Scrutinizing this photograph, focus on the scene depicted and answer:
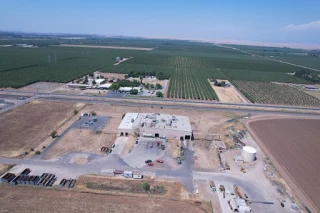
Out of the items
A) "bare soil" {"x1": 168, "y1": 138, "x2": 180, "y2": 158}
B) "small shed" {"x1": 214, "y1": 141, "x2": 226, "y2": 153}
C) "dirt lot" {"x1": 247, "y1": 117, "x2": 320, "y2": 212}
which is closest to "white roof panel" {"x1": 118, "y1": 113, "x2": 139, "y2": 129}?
"bare soil" {"x1": 168, "y1": 138, "x2": 180, "y2": 158}

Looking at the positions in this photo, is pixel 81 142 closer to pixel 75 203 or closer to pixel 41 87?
pixel 75 203

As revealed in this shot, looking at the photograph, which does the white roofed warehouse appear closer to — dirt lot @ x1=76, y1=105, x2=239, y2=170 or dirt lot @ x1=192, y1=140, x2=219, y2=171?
dirt lot @ x1=76, y1=105, x2=239, y2=170

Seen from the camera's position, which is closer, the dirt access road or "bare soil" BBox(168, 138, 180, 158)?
"bare soil" BBox(168, 138, 180, 158)

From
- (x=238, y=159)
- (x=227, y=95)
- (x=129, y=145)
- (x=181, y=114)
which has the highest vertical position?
(x=227, y=95)

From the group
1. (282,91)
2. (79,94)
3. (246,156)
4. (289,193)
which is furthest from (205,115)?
(282,91)

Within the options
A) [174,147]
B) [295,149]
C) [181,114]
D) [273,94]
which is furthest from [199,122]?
[273,94]

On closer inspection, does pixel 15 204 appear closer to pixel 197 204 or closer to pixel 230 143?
pixel 197 204
